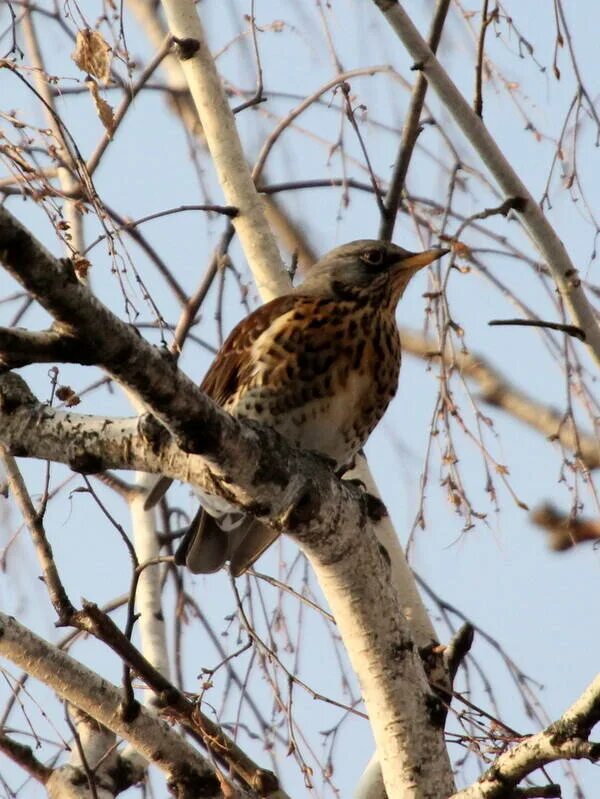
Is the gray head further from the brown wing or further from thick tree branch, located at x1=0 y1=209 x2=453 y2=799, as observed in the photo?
thick tree branch, located at x1=0 y1=209 x2=453 y2=799

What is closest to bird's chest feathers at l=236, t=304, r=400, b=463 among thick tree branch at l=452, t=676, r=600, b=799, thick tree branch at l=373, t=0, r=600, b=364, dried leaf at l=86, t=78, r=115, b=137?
thick tree branch at l=373, t=0, r=600, b=364

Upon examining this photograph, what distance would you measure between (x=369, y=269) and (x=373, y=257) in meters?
0.07

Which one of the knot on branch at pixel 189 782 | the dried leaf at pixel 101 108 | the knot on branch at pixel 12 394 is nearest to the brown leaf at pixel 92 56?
the dried leaf at pixel 101 108

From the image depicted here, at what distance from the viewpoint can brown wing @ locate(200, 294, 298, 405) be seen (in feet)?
14.4

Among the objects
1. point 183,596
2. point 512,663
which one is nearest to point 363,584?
point 512,663

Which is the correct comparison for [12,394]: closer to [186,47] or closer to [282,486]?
[282,486]

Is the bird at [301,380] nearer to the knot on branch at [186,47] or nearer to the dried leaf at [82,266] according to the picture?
the knot on branch at [186,47]

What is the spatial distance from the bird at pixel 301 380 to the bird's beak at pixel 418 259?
2 centimetres

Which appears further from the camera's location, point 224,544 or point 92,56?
point 224,544

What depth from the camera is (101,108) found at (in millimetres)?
3695

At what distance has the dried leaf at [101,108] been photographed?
3660 mm

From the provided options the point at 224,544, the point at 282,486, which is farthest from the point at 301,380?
the point at 282,486

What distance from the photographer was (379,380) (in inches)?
177

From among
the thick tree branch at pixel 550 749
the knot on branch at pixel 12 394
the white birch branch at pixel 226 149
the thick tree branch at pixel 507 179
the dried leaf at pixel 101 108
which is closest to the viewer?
the thick tree branch at pixel 550 749
